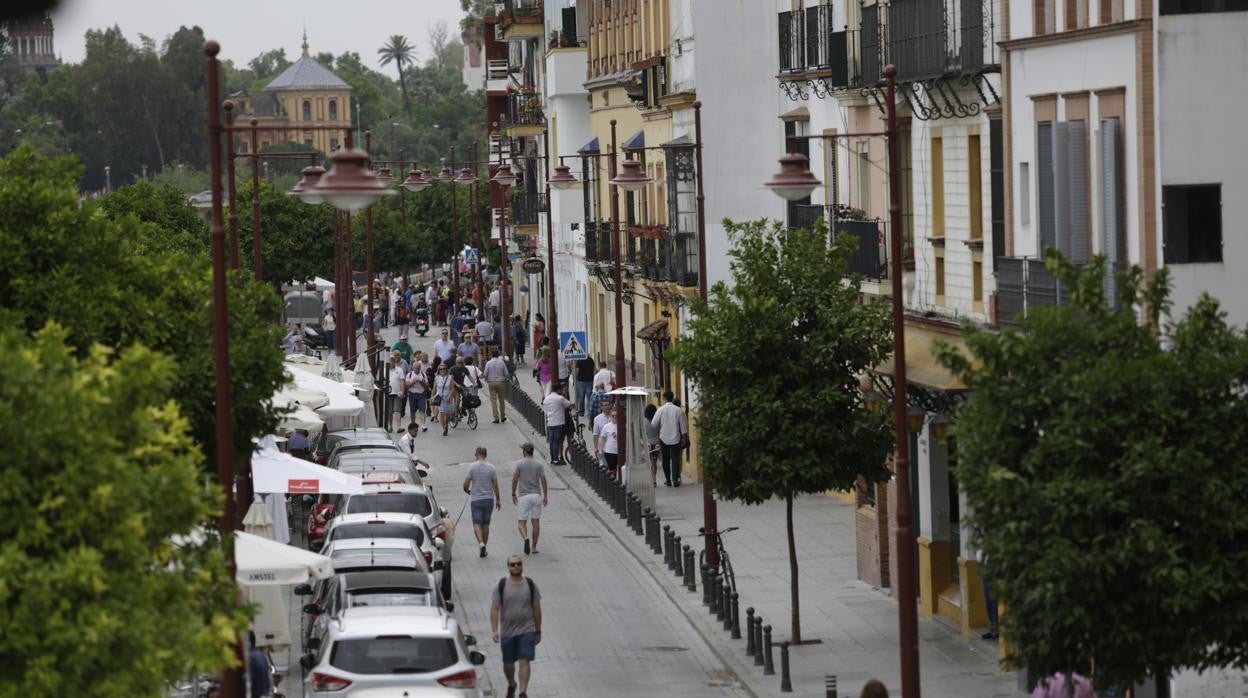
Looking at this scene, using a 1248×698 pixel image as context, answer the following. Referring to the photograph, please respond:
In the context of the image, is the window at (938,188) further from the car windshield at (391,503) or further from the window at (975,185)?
the car windshield at (391,503)

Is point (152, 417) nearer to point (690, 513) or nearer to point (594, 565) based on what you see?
point (594, 565)

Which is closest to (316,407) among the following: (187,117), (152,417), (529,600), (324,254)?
(529,600)

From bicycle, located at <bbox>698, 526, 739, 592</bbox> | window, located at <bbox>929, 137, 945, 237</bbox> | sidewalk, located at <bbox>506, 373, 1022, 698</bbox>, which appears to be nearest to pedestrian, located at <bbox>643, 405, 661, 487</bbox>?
sidewalk, located at <bbox>506, 373, 1022, 698</bbox>

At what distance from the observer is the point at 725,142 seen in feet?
143

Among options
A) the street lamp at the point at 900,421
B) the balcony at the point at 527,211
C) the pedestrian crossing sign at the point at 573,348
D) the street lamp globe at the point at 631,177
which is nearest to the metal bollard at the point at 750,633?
the street lamp at the point at 900,421

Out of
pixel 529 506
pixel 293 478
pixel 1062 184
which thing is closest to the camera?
pixel 1062 184

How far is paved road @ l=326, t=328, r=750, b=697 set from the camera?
2319cm

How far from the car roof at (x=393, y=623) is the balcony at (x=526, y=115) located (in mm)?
55337

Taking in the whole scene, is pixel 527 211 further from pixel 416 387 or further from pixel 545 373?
pixel 416 387

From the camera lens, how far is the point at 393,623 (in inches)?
762

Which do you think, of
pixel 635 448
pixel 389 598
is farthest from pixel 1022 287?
pixel 635 448

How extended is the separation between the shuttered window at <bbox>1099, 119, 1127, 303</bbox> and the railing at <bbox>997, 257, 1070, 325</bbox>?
849mm

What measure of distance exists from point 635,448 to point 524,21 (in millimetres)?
37952

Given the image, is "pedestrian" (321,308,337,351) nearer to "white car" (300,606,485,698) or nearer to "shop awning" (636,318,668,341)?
"shop awning" (636,318,668,341)
